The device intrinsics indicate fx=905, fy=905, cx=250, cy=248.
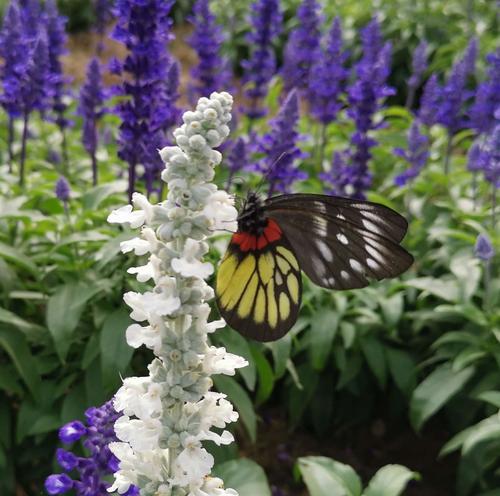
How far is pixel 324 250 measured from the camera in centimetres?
403

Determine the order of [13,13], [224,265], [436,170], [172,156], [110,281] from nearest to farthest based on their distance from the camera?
[172,156] < [224,265] < [110,281] < [13,13] < [436,170]

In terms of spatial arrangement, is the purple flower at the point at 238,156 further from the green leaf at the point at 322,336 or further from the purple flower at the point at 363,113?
the green leaf at the point at 322,336

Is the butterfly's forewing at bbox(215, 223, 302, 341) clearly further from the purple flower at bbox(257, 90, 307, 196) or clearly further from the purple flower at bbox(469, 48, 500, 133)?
the purple flower at bbox(469, 48, 500, 133)

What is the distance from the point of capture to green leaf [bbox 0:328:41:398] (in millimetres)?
4727

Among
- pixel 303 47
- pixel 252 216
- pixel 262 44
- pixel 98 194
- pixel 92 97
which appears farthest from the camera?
pixel 303 47

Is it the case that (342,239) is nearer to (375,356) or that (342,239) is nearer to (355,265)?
(355,265)

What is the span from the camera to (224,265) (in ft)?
12.3

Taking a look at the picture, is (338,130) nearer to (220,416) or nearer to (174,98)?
(174,98)

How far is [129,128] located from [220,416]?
3010mm

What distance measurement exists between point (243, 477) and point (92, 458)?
1.47 m

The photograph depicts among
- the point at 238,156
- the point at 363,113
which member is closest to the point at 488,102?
the point at 363,113

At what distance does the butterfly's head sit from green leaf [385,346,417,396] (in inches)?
92.1

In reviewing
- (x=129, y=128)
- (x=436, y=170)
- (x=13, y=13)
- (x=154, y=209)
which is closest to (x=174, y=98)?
(x=129, y=128)

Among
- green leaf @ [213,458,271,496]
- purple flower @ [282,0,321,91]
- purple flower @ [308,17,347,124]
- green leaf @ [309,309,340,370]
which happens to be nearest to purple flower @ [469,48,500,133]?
purple flower @ [308,17,347,124]
